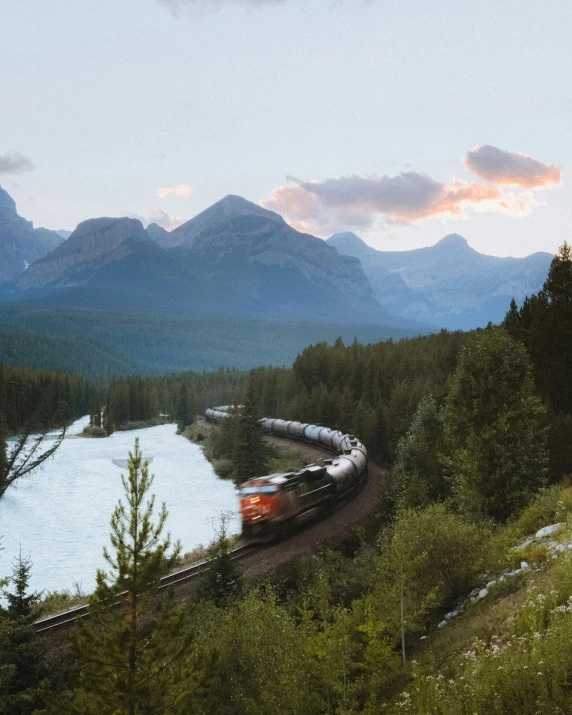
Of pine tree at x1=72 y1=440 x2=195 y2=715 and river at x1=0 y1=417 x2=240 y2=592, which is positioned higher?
pine tree at x1=72 y1=440 x2=195 y2=715

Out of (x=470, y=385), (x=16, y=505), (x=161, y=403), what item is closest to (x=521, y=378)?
(x=470, y=385)

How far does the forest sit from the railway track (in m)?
2.36

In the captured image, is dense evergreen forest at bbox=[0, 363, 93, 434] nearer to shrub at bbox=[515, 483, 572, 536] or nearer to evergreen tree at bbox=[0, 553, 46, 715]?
evergreen tree at bbox=[0, 553, 46, 715]

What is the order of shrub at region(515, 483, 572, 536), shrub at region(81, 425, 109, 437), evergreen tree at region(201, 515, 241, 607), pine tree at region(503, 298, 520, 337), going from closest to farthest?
shrub at region(515, 483, 572, 536) < evergreen tree at region(201, 515, 241, 607) < pine tree at region(503, 298, 520, 337) < shrub at region(81, 425, 109, 437)

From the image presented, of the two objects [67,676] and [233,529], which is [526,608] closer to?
[67,676]

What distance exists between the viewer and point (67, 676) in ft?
67.3

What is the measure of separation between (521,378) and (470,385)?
2.80m

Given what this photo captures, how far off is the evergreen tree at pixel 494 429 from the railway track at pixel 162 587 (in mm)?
12797

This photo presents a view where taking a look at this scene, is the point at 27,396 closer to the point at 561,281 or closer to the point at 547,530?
the point at 561,281

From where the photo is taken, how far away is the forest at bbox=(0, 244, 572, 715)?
11562 millimetres

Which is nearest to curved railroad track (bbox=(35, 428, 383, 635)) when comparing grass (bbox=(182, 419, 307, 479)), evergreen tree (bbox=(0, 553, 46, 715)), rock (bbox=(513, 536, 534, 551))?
evergreen tree (bbox=(0, 553, 46, 715))

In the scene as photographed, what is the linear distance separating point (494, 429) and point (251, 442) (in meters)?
37.1

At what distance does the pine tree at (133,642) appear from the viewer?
40.3 ft

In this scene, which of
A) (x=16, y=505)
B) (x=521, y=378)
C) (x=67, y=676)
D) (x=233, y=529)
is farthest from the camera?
(x=16, y=505)
